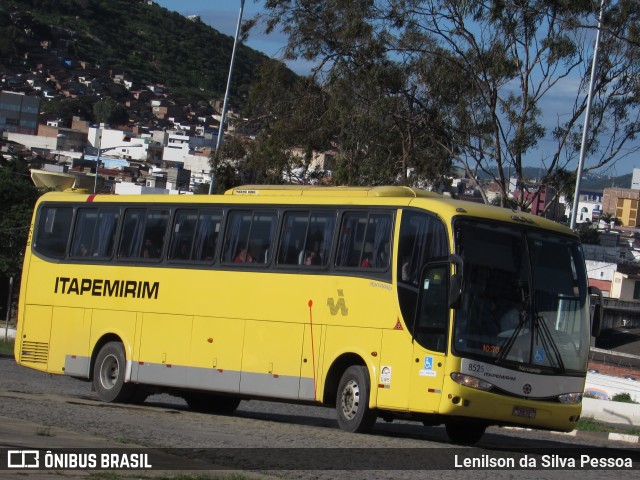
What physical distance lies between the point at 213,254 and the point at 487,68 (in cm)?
1611

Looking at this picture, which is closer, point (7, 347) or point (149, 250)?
point (149, 250)

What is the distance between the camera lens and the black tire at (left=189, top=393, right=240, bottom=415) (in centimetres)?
1947

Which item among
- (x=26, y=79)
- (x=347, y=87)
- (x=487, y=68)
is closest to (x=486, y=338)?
(x=487, y=68)

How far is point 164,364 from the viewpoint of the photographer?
18406 mm

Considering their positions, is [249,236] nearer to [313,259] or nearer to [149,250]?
[313,259]

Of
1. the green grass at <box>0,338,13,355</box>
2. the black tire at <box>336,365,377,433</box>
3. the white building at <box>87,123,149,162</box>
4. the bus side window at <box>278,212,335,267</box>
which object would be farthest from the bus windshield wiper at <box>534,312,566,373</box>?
the white building at <box>87,123,149,162</box>

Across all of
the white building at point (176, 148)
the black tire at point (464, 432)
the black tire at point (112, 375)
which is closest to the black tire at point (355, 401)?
the black tire at point (464, 432)

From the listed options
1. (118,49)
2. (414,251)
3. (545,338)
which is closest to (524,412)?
(545,338)

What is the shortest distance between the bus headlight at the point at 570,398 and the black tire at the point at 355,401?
2415mm

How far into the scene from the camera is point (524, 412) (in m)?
14.2

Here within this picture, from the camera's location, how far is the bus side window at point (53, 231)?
2053 cm

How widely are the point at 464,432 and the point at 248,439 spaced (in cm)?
375

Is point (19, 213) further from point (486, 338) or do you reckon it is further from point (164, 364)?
point (486, 338)

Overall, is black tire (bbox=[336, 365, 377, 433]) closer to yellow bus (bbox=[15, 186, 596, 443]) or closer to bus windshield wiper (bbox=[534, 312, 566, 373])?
yellow bus (bbox=[15, 186, 596, 443])
